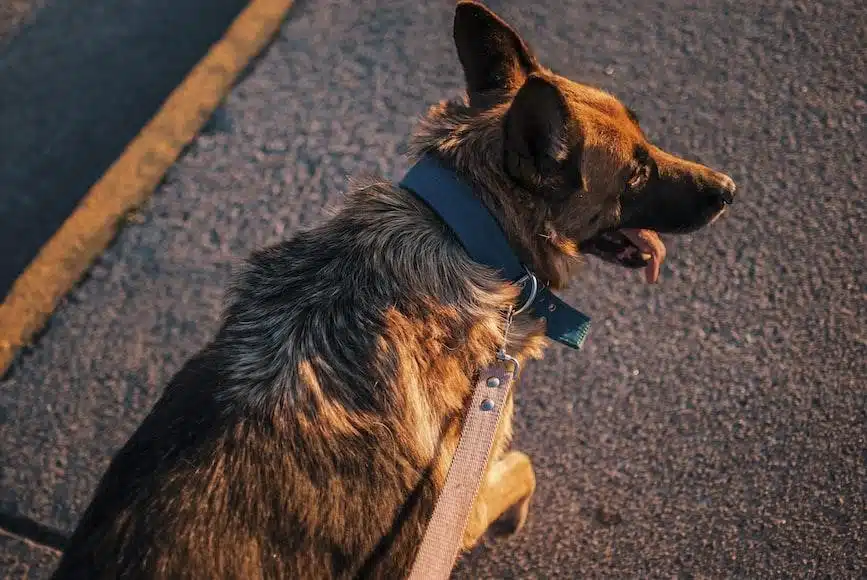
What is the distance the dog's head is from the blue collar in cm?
9

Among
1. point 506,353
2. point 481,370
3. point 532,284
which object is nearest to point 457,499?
point 481,370

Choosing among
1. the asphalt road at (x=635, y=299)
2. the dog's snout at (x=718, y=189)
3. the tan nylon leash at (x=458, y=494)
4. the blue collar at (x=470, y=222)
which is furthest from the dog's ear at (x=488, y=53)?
the asphalt road at (x=635, y=299)

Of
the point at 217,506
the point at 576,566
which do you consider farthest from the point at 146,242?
the point at 576,566

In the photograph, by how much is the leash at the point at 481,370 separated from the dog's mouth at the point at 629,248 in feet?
0.94

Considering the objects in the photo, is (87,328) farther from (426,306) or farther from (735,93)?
(735,93)

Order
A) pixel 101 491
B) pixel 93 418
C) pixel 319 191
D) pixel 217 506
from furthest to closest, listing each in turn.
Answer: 1. pixel 319 191
2. pixel 93 418
3. pixel 101 491
4. pixel 217 506

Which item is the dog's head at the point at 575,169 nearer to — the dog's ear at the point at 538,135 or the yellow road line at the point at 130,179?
the dog's ear at the point at 538,135

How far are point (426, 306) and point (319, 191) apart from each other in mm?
1878

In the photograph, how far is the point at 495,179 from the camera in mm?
2402

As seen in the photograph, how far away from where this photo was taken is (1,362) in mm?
3646

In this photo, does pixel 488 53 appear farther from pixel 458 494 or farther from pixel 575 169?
pixel 458 494

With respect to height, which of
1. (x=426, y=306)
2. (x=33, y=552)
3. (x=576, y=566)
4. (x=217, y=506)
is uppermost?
(x=426, y=306)

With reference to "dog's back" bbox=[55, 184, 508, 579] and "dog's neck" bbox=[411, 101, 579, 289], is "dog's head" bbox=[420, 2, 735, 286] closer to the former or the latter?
"dog's neck" bbox=[411, 101, 579, 289]

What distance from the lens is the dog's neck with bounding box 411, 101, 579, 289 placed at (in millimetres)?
2404
